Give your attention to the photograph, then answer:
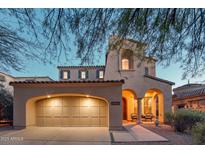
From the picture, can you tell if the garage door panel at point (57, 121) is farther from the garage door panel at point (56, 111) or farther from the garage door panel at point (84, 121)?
the garage door panel at point (84, 121)

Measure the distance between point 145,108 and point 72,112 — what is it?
14.8 feet

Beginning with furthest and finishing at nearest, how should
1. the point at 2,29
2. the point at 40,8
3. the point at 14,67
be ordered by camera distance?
the point at 14,67 → the point at 2,29 → the point at 40,8

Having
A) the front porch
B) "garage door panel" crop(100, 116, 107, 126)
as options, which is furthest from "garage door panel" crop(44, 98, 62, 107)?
the front porch

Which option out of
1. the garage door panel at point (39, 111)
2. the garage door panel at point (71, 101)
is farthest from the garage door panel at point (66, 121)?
the garage door panel at point (39, 111)

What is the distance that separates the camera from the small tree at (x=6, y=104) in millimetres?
8536

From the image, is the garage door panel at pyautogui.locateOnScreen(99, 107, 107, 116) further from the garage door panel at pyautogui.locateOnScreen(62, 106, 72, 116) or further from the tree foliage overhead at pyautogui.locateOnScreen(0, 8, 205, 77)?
the tree foliage overhead at pyautogui.locateOnScreen(0, 8, 205, 77)

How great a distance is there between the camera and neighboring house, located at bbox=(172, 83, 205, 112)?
7.13m

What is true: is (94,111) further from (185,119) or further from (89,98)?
(185,119)

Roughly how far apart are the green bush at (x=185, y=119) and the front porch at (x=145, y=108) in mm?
1613

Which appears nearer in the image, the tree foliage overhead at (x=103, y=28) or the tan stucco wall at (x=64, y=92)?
the tree foliage overhead at (x=103, y=28)
